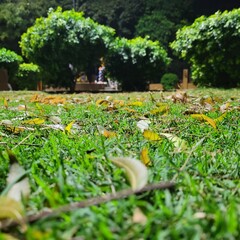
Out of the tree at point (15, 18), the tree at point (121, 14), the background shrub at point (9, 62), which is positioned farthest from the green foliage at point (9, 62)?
the tree at point (121, 14)

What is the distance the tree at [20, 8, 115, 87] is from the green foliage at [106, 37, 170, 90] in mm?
797

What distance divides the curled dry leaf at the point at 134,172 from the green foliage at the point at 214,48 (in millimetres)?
11464

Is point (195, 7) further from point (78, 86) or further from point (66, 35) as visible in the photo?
point (66, 35)

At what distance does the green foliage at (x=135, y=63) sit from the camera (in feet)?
49.5

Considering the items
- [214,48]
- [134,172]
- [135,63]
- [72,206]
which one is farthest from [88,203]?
[135,63]

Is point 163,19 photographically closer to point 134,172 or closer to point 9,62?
point 9,62

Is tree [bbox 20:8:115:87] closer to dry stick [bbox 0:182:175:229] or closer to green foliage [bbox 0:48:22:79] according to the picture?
green foliage [bbox 0:48:22:79]

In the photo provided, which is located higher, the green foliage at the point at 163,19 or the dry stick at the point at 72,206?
the green foliage at the point at 163,19

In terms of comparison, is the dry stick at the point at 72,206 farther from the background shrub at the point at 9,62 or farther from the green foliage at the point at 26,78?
the green foliage at the point at 26,78

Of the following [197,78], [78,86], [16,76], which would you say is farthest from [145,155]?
[78,86]

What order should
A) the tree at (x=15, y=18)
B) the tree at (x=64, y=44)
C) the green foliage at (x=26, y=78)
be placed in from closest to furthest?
the tree at (x=64, y=44)
the green foliage at (x=26, y=78)
the tree at (x=15, y=18)

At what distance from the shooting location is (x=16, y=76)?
53.0 feet

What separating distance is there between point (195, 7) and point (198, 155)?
3613cm

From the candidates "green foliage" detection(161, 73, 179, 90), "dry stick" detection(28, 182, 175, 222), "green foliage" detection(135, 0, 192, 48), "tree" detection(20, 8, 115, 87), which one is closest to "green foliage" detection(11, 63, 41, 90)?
"tree" detection(20, 8, 115, 87)
